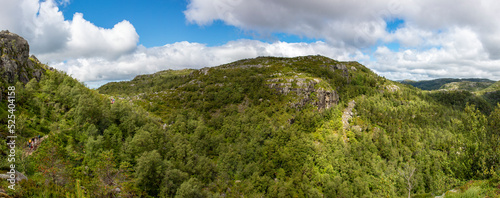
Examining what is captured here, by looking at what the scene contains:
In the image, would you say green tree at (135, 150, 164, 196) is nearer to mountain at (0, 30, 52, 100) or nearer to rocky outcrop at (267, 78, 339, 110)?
mountain at (0, 30, 52, 100)

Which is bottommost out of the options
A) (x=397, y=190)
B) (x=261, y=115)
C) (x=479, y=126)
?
(x=397, y=190)

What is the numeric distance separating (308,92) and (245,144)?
7523 cm

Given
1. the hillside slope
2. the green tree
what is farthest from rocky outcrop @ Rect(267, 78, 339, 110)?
the green tree

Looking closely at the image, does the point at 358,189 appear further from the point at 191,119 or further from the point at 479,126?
the point at 191,119

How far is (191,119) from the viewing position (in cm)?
13938

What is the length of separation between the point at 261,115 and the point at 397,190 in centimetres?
8927

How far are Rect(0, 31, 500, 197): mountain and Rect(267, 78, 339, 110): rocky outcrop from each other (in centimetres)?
86

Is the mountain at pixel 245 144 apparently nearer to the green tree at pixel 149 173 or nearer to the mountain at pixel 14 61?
the green tree at pixel 149 173

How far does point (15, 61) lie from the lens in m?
69.2

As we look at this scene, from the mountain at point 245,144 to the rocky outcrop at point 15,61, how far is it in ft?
15.5

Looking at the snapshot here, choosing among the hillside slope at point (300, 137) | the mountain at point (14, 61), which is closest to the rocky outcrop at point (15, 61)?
the mountain at point (14, 61)

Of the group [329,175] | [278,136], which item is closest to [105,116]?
[278,136]

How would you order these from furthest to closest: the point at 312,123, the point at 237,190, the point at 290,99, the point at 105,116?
the point at 290,99 < the point at 312,123 < the point at 237,190 < the point at 105,116

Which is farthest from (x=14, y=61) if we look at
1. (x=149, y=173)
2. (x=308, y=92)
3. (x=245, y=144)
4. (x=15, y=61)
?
(x=308, y=92)
